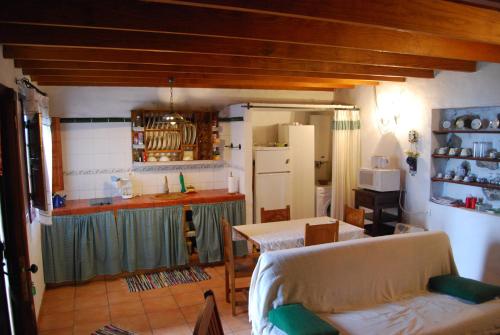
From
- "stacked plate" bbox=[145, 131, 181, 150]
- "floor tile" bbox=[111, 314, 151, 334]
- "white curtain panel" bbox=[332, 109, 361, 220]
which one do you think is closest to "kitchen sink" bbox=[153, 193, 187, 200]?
"stacked plate" bbox=[145, 131, 181, 150]

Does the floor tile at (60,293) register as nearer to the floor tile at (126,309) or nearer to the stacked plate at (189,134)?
the floor tile at (126,309)

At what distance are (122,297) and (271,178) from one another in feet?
7.97

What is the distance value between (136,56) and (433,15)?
2.13m

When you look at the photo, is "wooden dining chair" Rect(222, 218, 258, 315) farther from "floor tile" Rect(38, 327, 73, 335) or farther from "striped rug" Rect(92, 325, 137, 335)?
"floor tile" Rect(38, 327, 73, 335)

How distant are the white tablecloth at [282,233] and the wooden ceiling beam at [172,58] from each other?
159 cm

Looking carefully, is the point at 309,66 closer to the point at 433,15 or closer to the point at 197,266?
Result: the point at 433,15

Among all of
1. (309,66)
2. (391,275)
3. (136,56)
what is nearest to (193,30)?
(136,56)

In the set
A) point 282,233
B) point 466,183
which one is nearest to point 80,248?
point 282,233

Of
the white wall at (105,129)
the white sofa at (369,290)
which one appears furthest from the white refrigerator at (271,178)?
the white sofa at (369,290)

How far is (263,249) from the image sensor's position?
144 inches

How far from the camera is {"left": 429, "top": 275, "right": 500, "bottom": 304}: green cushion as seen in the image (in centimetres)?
295

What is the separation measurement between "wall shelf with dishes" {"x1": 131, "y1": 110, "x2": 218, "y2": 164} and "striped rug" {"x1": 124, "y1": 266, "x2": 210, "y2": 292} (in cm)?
145

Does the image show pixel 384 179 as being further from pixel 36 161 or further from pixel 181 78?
pixel 36 161

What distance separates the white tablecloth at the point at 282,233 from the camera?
369cm
